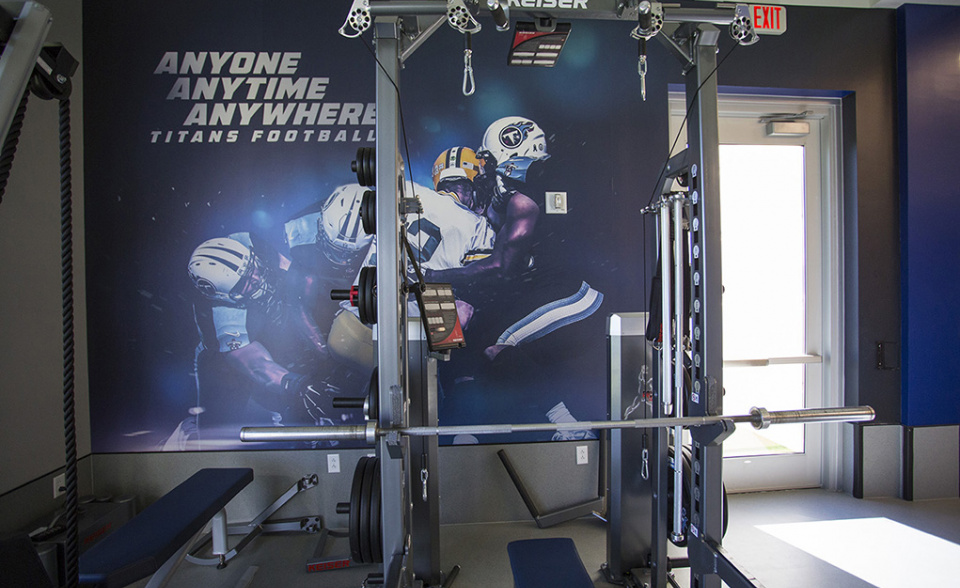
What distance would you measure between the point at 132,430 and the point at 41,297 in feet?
2.95

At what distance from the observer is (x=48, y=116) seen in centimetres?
252

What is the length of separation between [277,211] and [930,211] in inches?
166

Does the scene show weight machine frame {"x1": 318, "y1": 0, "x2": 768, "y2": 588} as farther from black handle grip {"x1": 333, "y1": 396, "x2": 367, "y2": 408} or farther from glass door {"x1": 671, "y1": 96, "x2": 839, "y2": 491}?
glass door {"x1": 671, "y1": 96, "x2": 839, "y2": 491}

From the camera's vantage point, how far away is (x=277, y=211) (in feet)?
9.09

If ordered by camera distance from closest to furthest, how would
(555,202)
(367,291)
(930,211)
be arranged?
1. (367,291)
2. (555,202)
3. (930,211)

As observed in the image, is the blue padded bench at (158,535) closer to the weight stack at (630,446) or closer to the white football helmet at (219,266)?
the white football helmet at (219,266)

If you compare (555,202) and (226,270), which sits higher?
(555,202)

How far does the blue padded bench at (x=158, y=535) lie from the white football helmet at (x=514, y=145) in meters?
2.29

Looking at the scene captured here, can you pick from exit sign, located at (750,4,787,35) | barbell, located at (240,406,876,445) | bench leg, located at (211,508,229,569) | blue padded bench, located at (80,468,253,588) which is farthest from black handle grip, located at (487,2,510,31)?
bench leg, located at (211,508,229,569)

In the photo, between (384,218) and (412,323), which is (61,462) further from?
(384,218)

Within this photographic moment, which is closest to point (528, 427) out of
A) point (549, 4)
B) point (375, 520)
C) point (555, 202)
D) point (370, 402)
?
point (370, 402)

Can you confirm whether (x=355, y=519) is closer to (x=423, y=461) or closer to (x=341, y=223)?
(x=423, y=461)

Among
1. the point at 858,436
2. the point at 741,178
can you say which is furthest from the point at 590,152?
the point at 858,436

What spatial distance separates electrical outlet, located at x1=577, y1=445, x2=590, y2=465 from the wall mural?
0.22 m
